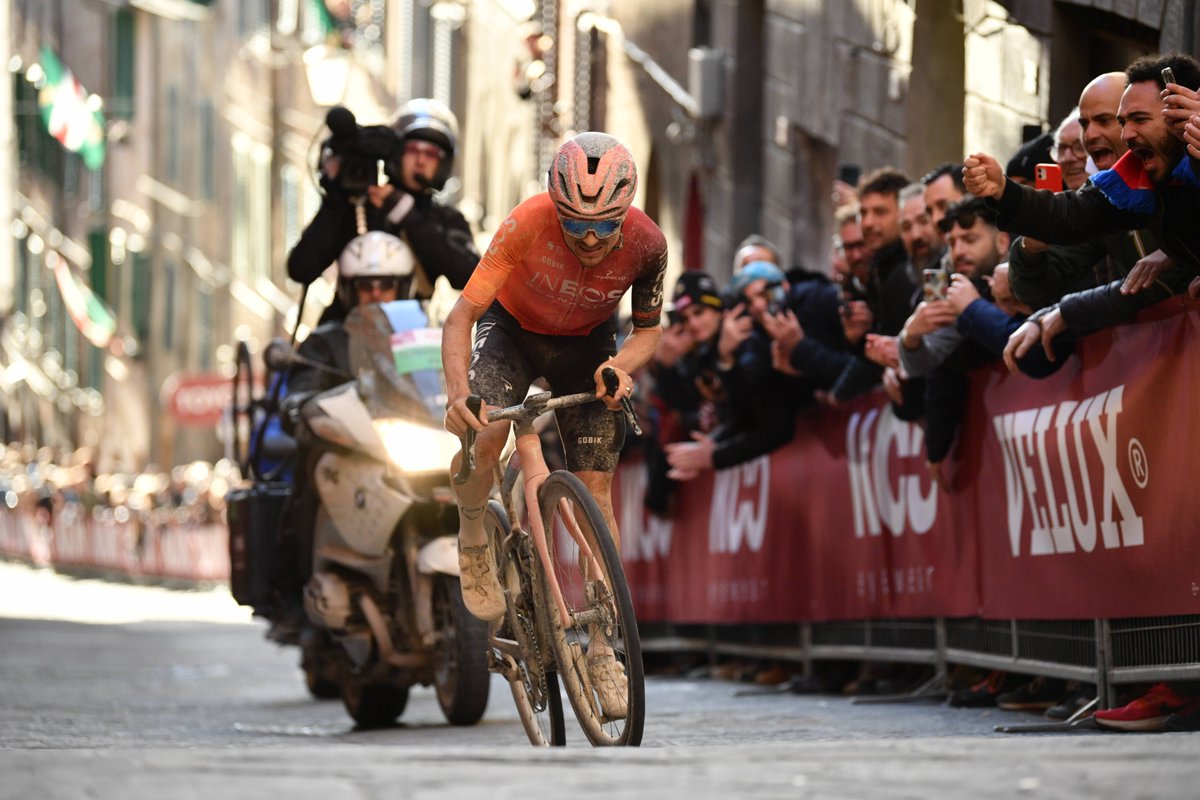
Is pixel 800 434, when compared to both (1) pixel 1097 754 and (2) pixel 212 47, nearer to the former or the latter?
(1) pixel 1097 754

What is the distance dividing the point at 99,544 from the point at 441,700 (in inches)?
1565

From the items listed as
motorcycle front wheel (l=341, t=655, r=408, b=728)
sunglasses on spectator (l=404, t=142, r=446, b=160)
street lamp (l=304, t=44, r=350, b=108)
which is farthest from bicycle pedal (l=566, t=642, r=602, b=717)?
street lamp (l=304, t=44, r=350, b=108)

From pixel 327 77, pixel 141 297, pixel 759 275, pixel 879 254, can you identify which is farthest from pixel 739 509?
pixel 141 297

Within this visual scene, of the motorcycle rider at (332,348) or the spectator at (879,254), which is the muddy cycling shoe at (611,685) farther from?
the spectator at (879,254)

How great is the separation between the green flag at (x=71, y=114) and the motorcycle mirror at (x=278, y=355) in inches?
1813

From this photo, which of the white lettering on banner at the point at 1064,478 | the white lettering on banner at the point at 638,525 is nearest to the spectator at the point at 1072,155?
the white lettering on banner at the point at 1064,478

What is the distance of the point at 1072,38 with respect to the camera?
13.7 m

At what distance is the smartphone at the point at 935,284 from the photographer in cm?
998

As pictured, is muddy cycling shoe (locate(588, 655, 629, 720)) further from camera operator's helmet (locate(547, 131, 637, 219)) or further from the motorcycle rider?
the motorcycle rider

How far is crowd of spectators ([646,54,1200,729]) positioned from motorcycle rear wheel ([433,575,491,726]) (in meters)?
2.00

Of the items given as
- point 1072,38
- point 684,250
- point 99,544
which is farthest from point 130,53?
point 1072,38

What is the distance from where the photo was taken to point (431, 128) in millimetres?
12055

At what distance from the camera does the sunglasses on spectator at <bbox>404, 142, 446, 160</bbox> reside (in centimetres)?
1199

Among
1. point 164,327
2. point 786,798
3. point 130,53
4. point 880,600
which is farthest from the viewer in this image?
point 130,53
